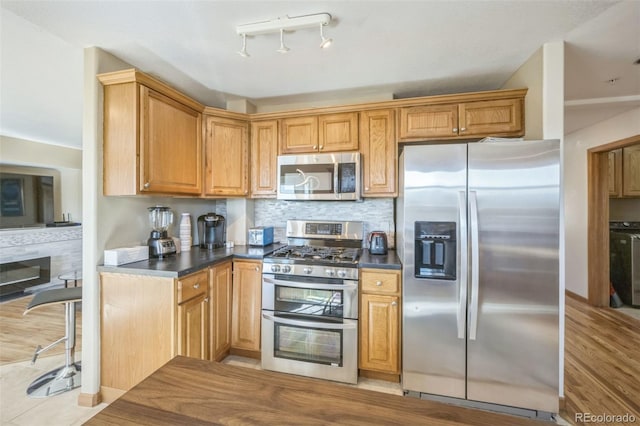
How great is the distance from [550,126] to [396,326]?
1.81 meters

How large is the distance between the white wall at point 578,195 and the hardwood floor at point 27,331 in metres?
6.21

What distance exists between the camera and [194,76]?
97.2 inches

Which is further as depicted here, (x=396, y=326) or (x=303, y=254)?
(x=303, y=254)

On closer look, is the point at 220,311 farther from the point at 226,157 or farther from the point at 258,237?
the point at 226,157

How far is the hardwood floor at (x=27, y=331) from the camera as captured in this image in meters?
2.65

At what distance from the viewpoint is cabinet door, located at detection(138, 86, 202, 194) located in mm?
2004

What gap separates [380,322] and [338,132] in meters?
1.71

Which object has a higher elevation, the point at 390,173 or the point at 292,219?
the point at 390,173

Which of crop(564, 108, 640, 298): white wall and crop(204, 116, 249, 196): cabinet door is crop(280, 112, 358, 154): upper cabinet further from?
crop(564, 108, 640, 298): white wall

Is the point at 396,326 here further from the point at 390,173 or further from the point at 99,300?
the point at 99,300

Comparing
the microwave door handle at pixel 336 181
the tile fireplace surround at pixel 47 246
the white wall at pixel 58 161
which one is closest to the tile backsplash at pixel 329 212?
the microwave door handle at pixel 336 181

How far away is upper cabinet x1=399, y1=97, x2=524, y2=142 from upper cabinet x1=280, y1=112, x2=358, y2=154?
0.46 metres

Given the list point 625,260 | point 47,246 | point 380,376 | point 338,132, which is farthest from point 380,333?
point 47,246

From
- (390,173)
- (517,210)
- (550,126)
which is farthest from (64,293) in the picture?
(550,126)
